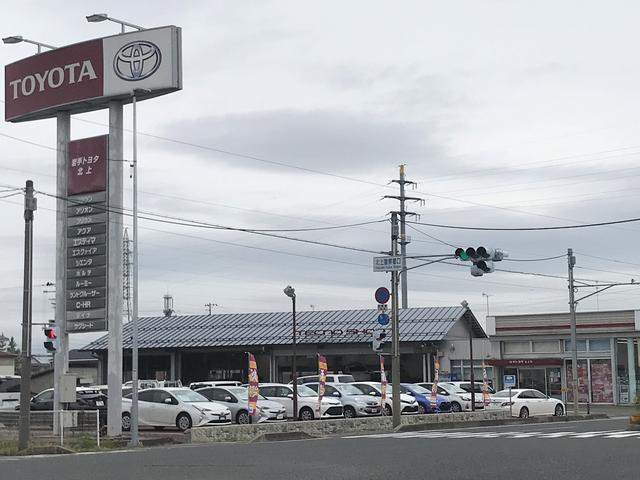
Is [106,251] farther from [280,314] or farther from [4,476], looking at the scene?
[280,314]

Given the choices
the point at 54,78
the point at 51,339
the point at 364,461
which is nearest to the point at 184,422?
the point at 51,339

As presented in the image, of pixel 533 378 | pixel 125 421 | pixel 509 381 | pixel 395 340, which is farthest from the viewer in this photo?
pixel 533 378

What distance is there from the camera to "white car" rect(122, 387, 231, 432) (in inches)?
1219

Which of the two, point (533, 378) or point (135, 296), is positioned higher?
point (135, 296)

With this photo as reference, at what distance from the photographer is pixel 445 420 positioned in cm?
3616

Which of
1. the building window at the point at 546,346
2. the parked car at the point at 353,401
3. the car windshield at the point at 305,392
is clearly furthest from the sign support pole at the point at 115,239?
the building window at the point at 546,346

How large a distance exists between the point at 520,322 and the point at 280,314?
1614cm

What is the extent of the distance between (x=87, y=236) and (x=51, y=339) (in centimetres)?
391

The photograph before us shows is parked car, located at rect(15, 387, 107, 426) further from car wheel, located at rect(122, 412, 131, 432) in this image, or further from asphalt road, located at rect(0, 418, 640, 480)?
asphalt road, located at rect(0, 418, 640, 480)

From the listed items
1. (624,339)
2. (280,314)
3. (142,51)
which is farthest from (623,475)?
(280,314)

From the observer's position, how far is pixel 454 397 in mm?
43656

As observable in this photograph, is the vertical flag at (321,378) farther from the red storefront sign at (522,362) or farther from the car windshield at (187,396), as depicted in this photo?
the red storefront sign at (522,362)

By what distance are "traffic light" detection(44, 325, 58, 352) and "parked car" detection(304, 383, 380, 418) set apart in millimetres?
12759

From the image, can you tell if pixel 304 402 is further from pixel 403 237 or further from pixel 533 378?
pixel 533 378
